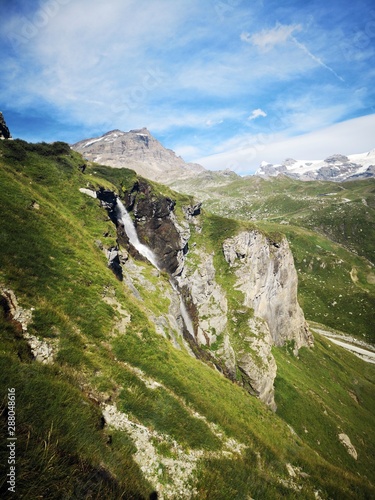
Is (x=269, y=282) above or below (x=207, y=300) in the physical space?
above

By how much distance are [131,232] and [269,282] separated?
5984cm

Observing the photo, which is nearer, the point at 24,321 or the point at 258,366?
the point at 24,321

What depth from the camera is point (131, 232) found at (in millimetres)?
71625

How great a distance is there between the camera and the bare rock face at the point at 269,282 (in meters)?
84.6

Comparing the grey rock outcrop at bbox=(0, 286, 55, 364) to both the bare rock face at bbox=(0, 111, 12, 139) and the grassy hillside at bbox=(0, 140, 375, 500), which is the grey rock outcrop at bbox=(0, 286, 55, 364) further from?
the bare rock face at bbox=(0, 111, 12, 139)

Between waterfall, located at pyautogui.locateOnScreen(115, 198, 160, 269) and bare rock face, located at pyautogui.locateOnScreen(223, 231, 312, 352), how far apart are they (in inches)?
1075

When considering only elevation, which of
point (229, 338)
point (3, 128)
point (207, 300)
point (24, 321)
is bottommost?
point (229, 338)

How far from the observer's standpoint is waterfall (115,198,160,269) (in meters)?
69.8

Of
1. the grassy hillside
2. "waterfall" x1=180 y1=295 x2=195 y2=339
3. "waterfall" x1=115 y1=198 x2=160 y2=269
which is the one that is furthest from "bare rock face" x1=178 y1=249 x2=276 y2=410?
the grassy hillside

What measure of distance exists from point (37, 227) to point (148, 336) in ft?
54.2

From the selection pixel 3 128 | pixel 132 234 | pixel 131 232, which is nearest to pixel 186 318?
pixel 132 234

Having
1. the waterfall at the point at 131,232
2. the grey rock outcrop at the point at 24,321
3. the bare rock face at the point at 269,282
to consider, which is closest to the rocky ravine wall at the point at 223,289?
the bare rock face at the point at 269,282

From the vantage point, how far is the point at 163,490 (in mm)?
12062

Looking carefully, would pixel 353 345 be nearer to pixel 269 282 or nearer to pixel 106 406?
pixel 269 282
